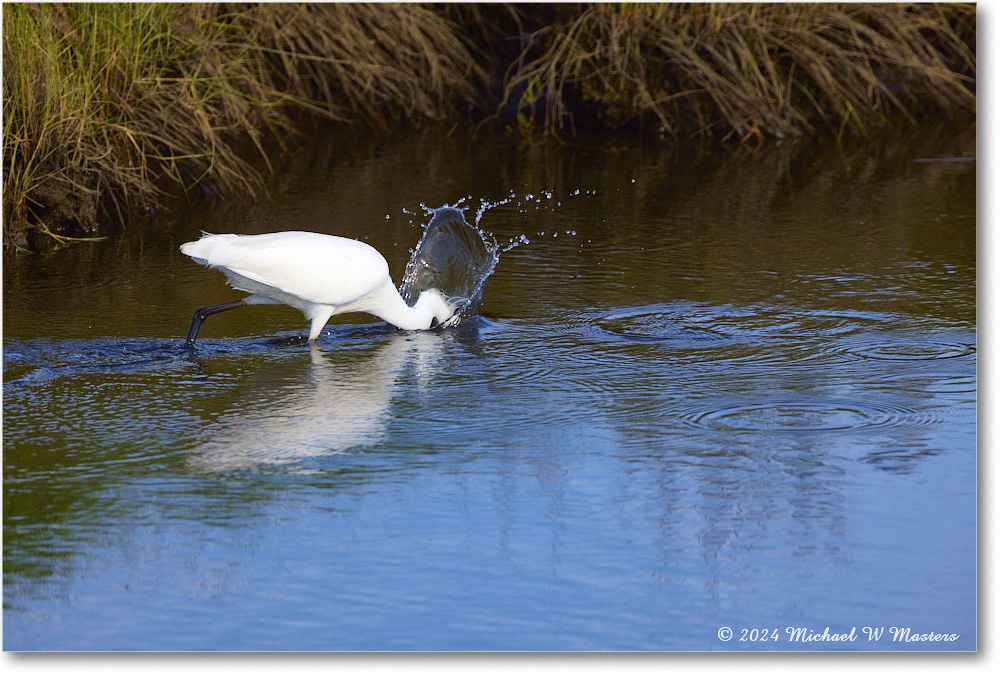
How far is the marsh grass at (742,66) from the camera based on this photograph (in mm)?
7703

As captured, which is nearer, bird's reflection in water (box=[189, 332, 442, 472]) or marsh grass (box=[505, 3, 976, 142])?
bird's reflection in water (box=[189, 332, 442, 472])

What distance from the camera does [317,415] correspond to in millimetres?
3539

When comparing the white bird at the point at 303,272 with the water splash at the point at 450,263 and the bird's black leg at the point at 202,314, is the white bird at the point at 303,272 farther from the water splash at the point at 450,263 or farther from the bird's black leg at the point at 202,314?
the water splash at the point at 450,263

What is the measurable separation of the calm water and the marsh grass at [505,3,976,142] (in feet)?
7.48

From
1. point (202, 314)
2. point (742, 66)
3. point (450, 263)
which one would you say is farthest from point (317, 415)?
point (742, 66)

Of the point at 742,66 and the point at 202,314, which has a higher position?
the point at 742,66

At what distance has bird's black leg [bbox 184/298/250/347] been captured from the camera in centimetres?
413

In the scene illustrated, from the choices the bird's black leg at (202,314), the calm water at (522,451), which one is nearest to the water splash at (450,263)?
the calm water at (522,451)

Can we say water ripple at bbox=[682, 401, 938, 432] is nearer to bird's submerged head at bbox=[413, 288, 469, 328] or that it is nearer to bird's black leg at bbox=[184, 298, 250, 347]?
bird's submerged head at bbox=[413, 288, 469, 328]

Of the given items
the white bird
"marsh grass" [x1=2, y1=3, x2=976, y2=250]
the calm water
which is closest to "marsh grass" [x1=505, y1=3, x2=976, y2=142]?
"marsh grass" [x1=2, y1=3, x2=976, y2=250]

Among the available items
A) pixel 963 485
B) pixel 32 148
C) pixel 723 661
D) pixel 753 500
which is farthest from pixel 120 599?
pixel 32 148

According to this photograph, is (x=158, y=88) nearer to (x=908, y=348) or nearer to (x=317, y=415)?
(x=317, y=415)

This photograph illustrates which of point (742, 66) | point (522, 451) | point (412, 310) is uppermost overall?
point (742, 66)

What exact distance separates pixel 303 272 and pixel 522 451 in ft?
3.86
